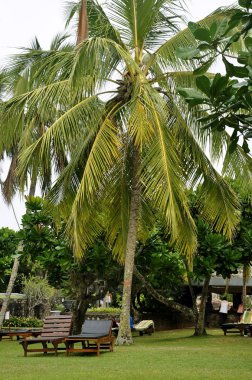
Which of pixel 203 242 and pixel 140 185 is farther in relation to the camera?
pixel 203 242

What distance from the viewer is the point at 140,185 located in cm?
1438

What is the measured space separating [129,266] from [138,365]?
391 centimetres

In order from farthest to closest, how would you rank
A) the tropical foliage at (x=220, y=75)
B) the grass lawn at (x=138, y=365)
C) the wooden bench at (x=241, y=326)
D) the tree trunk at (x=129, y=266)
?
1. the wooden bench at (x=241, y=326)
2. the tree trunk at (x=129, y=266)
3. the grass lawn at (x=138, y=365)
4. the tropical foliage at (x=220, y=75)

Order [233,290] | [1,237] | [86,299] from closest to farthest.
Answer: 1. [86,299]
2. [1,237]
3. [233,290]

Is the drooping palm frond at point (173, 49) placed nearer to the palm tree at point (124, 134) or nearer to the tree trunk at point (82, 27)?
the palm tree at point (124, 134)

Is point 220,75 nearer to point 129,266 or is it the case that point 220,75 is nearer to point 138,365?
point 138,365

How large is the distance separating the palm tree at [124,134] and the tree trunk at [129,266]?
22 millimetres

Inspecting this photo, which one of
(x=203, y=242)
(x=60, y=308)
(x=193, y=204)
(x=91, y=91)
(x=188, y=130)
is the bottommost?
(x=60, y=308)

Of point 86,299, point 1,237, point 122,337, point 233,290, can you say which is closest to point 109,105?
point 122,337

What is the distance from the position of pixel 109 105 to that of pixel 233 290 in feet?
50.1

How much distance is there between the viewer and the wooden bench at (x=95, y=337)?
1177 centimetres

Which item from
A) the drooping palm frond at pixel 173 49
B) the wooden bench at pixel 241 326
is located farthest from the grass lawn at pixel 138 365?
the drooping palm frond at pixel 173 49

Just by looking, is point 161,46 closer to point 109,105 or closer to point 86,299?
point 109,105

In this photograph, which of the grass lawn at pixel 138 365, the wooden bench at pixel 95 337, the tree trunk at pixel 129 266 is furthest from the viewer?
the tree trunk at pixel 129 266
